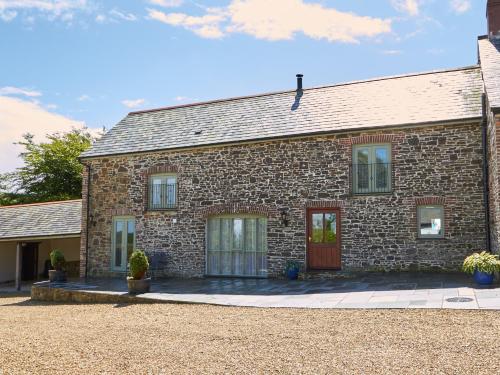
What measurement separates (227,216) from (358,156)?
4.67 metres

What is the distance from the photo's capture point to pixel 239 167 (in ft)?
50.7

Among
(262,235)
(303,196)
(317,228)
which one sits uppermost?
(303,196)

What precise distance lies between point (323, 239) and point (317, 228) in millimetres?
380

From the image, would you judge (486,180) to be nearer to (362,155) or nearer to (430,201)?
(430,201)

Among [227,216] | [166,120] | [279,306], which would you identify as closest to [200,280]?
[227,216]

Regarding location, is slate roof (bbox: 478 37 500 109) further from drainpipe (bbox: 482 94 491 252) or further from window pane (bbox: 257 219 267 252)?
window pane (bbox: 257 219 267 252)

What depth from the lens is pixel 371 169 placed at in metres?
13.8

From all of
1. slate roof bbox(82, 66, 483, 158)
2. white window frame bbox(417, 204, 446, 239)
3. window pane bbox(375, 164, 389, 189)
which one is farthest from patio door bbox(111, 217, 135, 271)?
white window frame bbox(417, 204, 446, 239)

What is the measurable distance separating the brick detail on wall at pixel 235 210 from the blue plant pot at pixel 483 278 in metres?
6.14

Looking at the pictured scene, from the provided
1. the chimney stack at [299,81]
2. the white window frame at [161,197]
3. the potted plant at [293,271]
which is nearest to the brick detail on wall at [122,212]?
the white window frame at [161,197]

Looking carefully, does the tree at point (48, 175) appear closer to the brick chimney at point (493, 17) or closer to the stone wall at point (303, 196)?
the stone wall at point (303, 196)

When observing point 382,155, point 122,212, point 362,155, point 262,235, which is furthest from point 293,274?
point 122,212

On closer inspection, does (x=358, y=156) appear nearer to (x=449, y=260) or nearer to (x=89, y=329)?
(x=449, y=260)

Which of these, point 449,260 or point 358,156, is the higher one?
point 358,156
